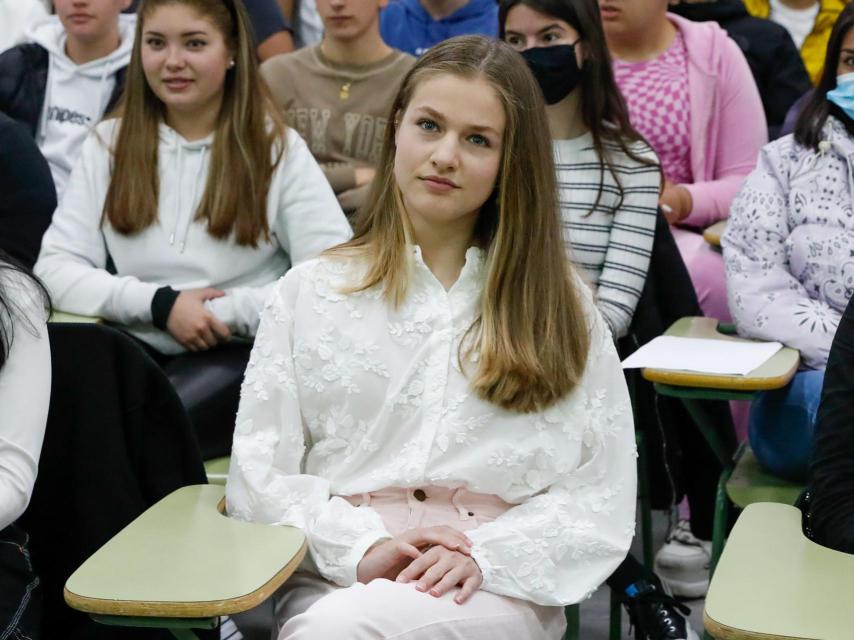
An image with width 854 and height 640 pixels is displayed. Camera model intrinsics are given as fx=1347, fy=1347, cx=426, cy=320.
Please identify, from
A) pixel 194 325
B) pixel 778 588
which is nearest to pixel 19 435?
pixel 194 325

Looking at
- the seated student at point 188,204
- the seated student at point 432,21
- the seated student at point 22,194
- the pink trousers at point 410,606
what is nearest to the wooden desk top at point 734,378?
the pink trousers at point 410,606

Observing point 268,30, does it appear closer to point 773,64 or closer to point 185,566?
point 773,64

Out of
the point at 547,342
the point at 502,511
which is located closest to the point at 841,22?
the point at 547,342

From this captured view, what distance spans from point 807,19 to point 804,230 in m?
1.57

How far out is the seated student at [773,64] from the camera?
376 cm

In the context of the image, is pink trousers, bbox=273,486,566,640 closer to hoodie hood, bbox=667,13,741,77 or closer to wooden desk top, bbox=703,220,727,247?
wooden desk top, bbox=703,220,727,247

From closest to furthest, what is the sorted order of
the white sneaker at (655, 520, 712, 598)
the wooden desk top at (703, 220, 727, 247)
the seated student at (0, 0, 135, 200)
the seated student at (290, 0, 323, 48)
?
1. the white sneaker at (655, 520, 712, 598)
2. the wooden desk top at (703, 220, 727, 247)
3. the seated student at (0, 0, 135, 200)
4. the seated student at (290, 0, 323, 48)

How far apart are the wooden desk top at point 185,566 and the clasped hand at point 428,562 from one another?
137mm

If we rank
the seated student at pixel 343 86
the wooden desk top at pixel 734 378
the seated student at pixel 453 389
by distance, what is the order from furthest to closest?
the seated student at pixel 343 86 < the wooden desk top at pixel 734 378 < the seated student at pixel 453 389

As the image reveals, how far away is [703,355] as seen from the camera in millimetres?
2469

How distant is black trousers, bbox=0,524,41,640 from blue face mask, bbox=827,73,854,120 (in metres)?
1.76

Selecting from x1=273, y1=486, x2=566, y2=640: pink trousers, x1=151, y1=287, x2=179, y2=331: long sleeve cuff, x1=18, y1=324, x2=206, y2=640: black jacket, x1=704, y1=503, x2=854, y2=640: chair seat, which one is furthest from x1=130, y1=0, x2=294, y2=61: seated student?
x1=704, y1=503, x2=854, y2=640: chair seat

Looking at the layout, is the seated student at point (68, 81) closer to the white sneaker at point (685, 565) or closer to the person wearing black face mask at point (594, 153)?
the person wearing black face mask at point (594, 153)

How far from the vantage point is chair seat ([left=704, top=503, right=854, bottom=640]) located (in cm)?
146
